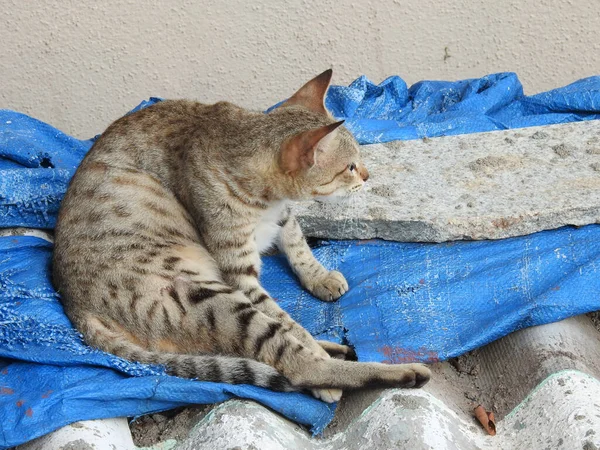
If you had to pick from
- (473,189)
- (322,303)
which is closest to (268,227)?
(322,303)

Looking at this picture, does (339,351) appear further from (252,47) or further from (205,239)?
(252,47)

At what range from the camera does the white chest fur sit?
3174 mm

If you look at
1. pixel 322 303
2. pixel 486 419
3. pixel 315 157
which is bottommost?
pixel 486 419

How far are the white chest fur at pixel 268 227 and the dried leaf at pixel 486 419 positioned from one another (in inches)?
44.7

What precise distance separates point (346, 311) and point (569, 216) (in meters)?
1.09

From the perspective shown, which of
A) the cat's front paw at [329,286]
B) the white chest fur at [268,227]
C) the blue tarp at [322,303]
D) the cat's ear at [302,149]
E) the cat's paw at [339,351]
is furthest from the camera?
A: the cat's front paw at [329,286]

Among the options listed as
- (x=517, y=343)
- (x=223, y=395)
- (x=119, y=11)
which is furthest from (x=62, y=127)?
(x=517, y=343)

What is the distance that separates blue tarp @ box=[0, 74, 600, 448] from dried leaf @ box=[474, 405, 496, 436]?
26 cm

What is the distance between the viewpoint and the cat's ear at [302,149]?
286cm

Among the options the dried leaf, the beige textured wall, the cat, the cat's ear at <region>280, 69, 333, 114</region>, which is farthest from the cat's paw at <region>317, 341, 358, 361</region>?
the beige textured wall

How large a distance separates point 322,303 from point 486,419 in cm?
93

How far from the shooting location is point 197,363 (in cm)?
273

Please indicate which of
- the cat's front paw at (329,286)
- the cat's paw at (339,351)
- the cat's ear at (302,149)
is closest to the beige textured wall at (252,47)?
the cat's front paw at (329,286)

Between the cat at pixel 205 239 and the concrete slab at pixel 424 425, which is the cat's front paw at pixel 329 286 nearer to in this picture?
the cat at pixel 205 239
